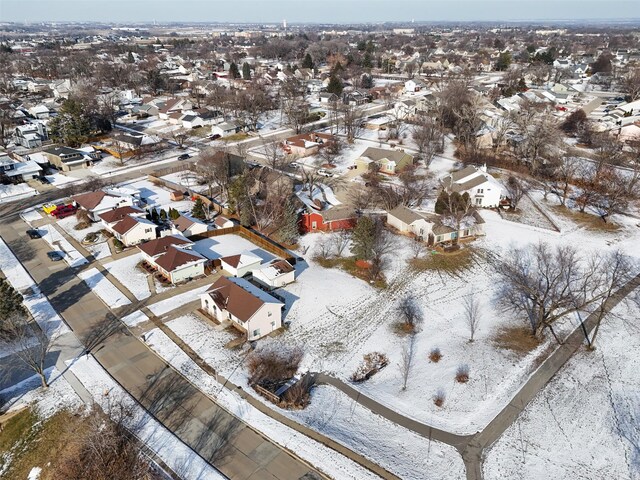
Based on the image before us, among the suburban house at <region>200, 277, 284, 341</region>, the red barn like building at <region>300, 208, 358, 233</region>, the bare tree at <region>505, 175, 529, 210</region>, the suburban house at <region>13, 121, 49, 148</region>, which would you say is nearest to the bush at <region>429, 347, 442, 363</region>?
the suburban house at <region>200, 277, 284, 341</region>

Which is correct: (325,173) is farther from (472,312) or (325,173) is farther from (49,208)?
(49,208)

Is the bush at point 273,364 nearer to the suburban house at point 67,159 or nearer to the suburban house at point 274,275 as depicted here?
the suburban house at point 274,275

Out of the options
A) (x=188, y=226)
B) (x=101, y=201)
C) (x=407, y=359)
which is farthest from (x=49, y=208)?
(x=407, y=359)

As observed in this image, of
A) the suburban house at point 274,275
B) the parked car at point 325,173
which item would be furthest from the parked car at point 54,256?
the parked car at point 325,173

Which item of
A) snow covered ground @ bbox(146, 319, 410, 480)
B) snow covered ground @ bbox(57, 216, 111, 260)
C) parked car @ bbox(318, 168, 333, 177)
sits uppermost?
snow covered ground @ bbox(146, 319, 410, 480)

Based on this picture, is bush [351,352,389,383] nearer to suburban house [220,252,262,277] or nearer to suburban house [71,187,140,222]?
suburban house [220,252,262,277]
